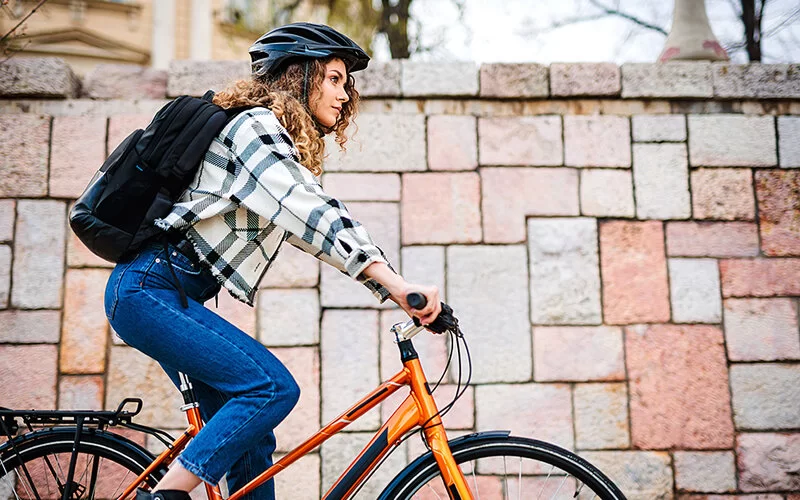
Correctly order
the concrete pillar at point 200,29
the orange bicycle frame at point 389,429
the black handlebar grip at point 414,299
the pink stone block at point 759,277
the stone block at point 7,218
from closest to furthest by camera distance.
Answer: the black handlebar grip at point 414,299
the orange bicycle frame at point 389,429
the stone block at point 7,218
the pink stone block at point 759,277
the concrete pillar at point 200,29

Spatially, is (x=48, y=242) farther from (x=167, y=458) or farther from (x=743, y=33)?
(x=743, y=33)

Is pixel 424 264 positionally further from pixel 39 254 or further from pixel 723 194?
pixel 39 254

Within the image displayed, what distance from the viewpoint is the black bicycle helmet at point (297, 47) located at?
6.89ft

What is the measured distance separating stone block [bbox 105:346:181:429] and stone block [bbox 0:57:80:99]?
53.5 inches

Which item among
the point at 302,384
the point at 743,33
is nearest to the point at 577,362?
the point at 302,384

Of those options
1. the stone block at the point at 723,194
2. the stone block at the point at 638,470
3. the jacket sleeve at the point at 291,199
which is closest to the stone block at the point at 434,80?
the stone block at the point at 723,194

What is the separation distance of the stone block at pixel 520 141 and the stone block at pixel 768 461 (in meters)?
1.67

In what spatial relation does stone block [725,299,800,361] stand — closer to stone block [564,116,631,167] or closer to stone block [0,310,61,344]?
stone block [564,116,631,167]

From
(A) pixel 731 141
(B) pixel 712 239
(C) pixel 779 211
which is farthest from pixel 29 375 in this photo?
(C) pixel 779 211

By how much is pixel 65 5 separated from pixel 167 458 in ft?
44.7

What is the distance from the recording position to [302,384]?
331cm

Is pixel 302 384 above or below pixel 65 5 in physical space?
below

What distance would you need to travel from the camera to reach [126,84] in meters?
3.53

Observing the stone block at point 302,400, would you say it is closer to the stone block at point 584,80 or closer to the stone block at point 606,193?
the stone block at point 606,193
